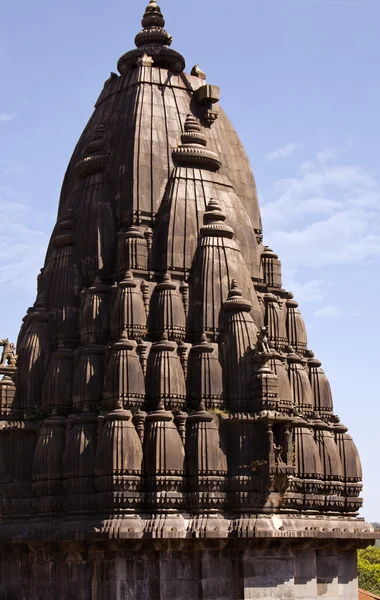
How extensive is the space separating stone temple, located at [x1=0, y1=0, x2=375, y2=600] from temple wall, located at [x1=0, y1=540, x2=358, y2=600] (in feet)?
0.12

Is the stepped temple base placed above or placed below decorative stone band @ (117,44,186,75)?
below

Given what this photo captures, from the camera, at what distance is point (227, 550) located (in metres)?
25.9

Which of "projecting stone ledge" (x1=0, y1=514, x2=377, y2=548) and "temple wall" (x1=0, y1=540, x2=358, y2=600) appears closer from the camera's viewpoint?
"projecting stone ledge" (x1=0, y1=514, x2=377, y2=548)

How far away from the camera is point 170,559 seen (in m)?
25.4

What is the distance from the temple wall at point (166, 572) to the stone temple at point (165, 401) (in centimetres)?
4

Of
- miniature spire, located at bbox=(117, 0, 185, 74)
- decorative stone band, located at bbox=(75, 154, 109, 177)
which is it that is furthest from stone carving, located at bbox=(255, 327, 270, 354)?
miniature spire, located at bbox=(117, 0, 185, 74)

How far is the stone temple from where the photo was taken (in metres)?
25.7

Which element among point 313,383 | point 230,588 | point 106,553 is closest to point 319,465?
point 313,383

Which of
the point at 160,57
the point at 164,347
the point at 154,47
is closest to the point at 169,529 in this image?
the point at 164,347

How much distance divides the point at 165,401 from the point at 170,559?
388 cm

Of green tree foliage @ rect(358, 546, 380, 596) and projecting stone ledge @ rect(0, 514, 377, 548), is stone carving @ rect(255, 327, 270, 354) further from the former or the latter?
green tree foliage @ rect(358, 546, 380, 596)

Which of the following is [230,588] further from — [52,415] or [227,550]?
[52,415]

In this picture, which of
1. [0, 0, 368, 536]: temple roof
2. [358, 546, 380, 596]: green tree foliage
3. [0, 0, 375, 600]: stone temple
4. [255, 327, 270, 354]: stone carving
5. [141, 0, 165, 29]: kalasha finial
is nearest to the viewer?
[0, 0, 375, 600]: stone temple

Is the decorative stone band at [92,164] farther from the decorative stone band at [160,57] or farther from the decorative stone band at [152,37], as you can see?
the decorative stone band at [152,37]
